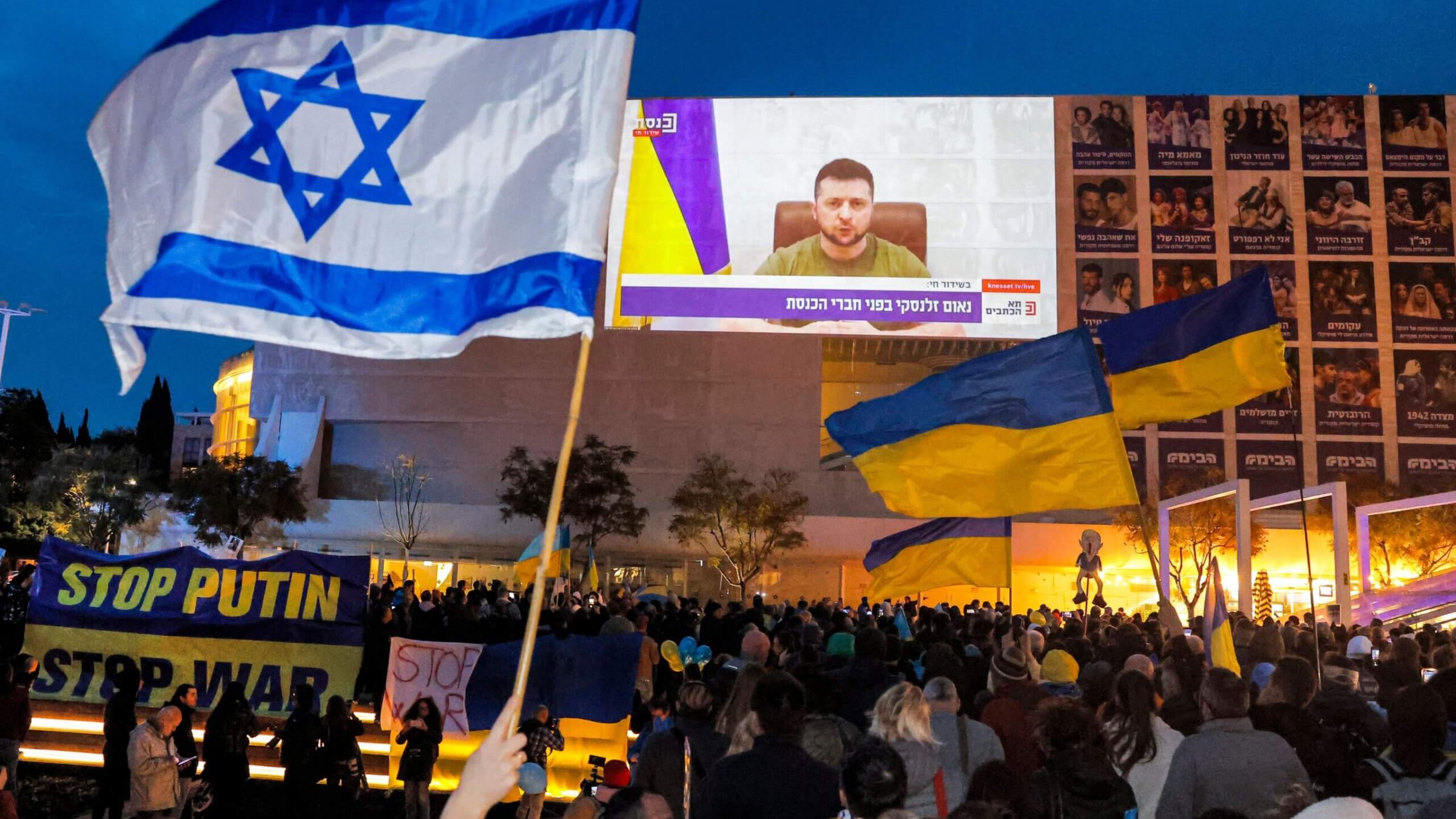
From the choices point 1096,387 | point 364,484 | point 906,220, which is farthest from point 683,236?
point 1096,387

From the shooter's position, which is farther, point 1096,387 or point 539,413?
point 539,413

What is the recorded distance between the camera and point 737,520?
4475 centimetres

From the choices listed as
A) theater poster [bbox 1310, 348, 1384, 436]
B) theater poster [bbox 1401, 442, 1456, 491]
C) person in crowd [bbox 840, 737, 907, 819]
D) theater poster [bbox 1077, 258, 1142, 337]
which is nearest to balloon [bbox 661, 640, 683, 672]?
person in crowd [bbox 840, 737, 907, 819]

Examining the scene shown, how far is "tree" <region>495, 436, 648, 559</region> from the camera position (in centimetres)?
4353

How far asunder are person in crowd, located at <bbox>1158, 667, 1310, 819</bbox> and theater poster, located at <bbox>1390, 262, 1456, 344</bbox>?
173 ft

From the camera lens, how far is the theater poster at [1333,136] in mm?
51000

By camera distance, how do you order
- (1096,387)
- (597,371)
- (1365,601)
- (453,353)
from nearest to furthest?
(453,353)
(1096,387)
(1365,601)
(597,371)

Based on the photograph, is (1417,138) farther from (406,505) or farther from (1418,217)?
(406,505)

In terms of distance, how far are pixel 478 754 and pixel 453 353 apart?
168cm

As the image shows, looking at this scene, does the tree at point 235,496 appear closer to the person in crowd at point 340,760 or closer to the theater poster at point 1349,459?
the person in crowd at point 340,760

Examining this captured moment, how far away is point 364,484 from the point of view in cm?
5334

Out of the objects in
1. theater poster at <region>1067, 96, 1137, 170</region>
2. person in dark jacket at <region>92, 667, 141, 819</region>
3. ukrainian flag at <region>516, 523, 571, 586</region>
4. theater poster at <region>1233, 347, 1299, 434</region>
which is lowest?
person in dark jacket at <region>92, 667, 141, 819</region>

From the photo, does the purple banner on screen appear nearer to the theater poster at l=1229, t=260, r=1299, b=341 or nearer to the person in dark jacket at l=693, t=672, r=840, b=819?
the theater poster at l=1229, t=260, r=1299, b=341

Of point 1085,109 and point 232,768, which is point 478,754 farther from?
point 1085,109
